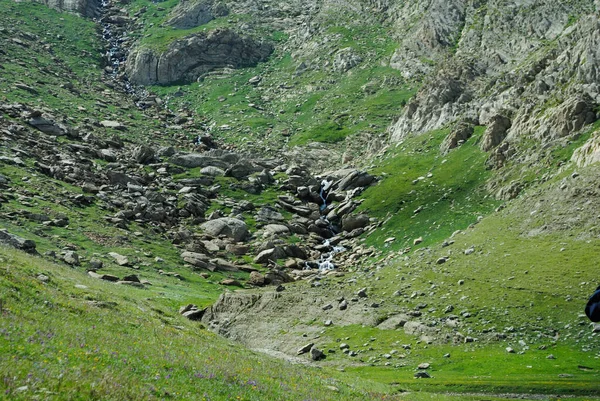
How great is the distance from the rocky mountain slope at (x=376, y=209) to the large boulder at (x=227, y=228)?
0.78 metres

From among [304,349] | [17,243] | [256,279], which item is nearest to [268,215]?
[256,279]

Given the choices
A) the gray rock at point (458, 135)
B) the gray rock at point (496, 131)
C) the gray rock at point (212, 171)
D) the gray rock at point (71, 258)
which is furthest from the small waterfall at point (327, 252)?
the gray rock at point (71, 258)

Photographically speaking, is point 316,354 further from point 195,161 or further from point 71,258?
point 195,161

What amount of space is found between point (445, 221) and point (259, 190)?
56.4 metres

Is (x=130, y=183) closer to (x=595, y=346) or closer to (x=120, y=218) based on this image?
(x=120, y=218)

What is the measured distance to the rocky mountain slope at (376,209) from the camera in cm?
4866

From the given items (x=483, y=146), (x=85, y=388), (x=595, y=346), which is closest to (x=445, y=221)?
(x=483, y=146)

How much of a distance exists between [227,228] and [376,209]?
33.0m

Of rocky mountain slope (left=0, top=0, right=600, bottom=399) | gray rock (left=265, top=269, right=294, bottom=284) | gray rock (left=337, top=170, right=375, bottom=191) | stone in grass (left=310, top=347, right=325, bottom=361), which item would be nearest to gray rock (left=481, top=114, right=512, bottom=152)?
rocky mountain slope (left=0, top=0, right=600, bottom=399)

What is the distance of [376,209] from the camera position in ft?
365

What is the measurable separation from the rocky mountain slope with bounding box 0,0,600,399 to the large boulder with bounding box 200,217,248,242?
0.78 metres

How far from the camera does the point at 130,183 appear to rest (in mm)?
114812

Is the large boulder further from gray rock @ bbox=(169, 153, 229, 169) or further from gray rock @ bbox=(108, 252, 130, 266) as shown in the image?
gray rock @ bbox=(169, 153, 229, 169)

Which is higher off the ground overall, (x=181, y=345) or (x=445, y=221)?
(x=181, y=345)
